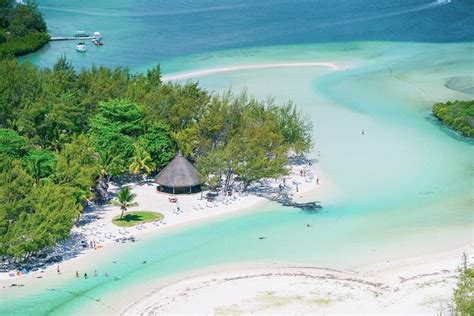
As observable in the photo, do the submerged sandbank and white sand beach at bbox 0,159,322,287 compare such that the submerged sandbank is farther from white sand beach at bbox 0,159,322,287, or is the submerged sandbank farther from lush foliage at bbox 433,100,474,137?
white sand beach at bbox 0,159,322,287

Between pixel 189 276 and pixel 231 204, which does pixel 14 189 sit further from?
pixel 231 204

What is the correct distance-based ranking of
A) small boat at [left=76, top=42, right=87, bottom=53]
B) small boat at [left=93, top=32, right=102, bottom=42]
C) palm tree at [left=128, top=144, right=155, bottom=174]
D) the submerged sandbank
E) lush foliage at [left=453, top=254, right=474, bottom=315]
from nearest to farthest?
lush foliage at [left=453, top=254, right=474, bottom=315] → palm tree at [left=128, top=144, right=155, bottom=174] → the submerged sandbank → small boat at [left=76, top=42, right=87, bottom=53] → small boat at [left=93, top=32, right=102, bottom=42]

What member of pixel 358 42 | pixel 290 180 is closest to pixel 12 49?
pixel 358 42

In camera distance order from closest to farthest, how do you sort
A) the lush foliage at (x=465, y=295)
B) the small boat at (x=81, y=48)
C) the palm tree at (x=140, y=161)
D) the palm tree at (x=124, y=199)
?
Answer: the lush foliage at (x=465, y=295)
the palm tree at (x=124, y=199)
the palm tree at (x=140, y=161)
the small boat at (x=81, y=48)

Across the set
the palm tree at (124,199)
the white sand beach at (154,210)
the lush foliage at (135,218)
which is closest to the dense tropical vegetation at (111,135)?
the white sand beach at (154,210)

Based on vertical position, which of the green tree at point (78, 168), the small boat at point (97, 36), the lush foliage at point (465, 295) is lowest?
the lush foliage at point (465, 295)

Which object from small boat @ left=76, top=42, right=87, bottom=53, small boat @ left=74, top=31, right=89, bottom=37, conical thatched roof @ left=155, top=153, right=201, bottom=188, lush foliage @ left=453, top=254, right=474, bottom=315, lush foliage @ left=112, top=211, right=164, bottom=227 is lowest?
lush foliage @ left=453, top=254, right=474, bottom=315

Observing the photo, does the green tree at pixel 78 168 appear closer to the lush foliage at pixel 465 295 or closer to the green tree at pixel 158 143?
the green tree at pixel 158 143

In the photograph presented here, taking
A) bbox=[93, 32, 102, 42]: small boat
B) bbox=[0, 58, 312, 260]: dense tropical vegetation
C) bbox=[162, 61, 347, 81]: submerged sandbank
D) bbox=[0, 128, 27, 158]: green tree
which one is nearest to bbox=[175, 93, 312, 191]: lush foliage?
bbox=[0, 58, 312, 260]: dense tropical vegetation

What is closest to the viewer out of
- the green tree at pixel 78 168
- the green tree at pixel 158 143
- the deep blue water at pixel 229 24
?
the green tree at pixel 78 168
